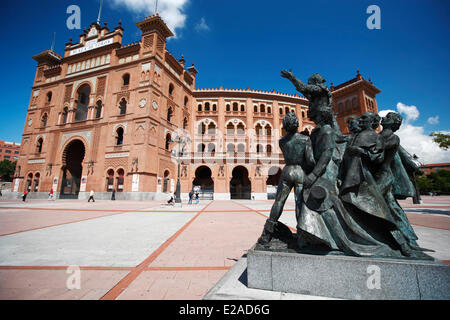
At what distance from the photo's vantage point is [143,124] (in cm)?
2047

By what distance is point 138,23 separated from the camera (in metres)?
23.0

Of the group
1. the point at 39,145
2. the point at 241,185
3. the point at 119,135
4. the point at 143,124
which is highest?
the point at 143,124

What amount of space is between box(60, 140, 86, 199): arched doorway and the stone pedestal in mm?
29594

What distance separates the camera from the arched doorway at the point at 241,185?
2716 centimetres

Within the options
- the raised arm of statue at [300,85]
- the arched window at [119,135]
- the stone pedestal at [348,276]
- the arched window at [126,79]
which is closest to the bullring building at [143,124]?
the arched window at [119,135]

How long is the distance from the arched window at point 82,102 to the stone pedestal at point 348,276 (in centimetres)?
3208

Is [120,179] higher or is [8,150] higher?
[8,150]

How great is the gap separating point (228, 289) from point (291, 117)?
2133 millimetres

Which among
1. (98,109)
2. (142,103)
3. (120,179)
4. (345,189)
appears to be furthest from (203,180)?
(345,189)

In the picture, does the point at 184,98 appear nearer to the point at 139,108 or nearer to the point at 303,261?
the point at 139,108

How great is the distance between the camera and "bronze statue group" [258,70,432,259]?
1.98 metres

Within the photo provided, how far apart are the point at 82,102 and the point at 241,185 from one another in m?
26.9

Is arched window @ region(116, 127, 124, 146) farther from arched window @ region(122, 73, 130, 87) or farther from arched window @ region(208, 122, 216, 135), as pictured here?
arched window @ region(208, 122, 216, 135)

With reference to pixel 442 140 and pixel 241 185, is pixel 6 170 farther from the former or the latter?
pixel 442 140
